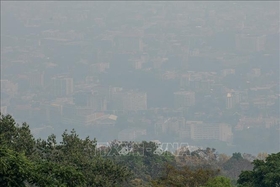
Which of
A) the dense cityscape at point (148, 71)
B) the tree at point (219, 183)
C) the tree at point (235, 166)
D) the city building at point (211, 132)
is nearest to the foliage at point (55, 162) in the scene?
the tree at point (219, 183)

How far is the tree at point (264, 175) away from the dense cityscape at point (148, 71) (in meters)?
38.5

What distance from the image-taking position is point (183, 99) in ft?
194

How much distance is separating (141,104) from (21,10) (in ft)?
94.8

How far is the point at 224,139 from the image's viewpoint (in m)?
51.6

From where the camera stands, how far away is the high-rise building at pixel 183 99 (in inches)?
2308

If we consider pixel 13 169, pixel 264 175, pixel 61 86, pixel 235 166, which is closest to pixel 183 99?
pixel 61 86

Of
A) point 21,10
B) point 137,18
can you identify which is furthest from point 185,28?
point 21,10

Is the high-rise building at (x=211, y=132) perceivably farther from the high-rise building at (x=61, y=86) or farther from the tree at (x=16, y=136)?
the tree at (x=16, y=136)

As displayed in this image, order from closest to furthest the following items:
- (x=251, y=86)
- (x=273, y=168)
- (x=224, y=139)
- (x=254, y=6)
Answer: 1. (x=273, y=168)
2. (x=224, y=139)
3. (x=251, y=86)
4. (x=254, y=6)

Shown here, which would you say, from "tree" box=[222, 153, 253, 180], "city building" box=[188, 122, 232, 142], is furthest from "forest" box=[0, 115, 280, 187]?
"city building" box=[188, 122, 232, 142]

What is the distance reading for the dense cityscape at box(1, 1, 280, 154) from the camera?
5353cm

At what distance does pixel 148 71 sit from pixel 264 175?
56.7 metres

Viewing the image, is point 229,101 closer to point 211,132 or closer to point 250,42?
point 211,132

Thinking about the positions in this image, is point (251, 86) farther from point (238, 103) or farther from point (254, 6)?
point (254, 6)
